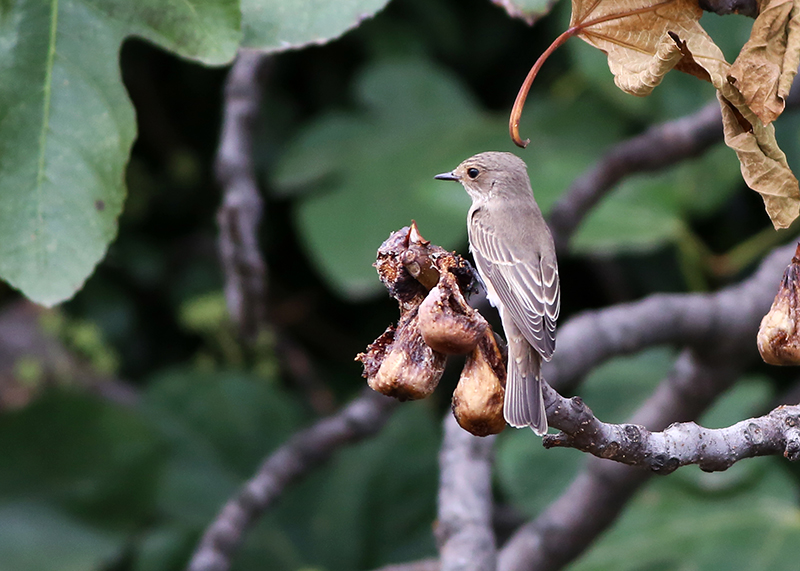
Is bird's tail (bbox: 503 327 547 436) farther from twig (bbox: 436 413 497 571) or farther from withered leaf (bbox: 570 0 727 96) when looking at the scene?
twig (bbox: 436 413 497 571)

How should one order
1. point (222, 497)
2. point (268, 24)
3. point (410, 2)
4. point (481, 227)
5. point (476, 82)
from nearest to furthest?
point (268, 24), point (481, 227), point (222, 497), point (410, 2), point (476, 82)

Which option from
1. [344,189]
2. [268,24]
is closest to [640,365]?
[344,189]

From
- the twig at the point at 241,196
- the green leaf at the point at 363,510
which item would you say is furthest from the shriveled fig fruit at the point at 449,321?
the green leaf at the point at 363,510

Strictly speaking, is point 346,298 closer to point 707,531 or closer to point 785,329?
point 707,531

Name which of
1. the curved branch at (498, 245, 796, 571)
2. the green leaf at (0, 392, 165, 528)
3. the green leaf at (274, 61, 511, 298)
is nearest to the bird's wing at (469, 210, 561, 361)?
the curved branch at (498, 245, 796, 571)

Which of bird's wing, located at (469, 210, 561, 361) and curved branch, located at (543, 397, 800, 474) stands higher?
curved branch, located at (543, 397, 800, 474)

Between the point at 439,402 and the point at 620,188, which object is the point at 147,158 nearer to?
the point at 439,402

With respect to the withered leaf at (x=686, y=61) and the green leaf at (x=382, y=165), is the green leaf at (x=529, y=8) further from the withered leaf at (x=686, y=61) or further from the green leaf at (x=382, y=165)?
the green leaf at (x=382, y=165)
